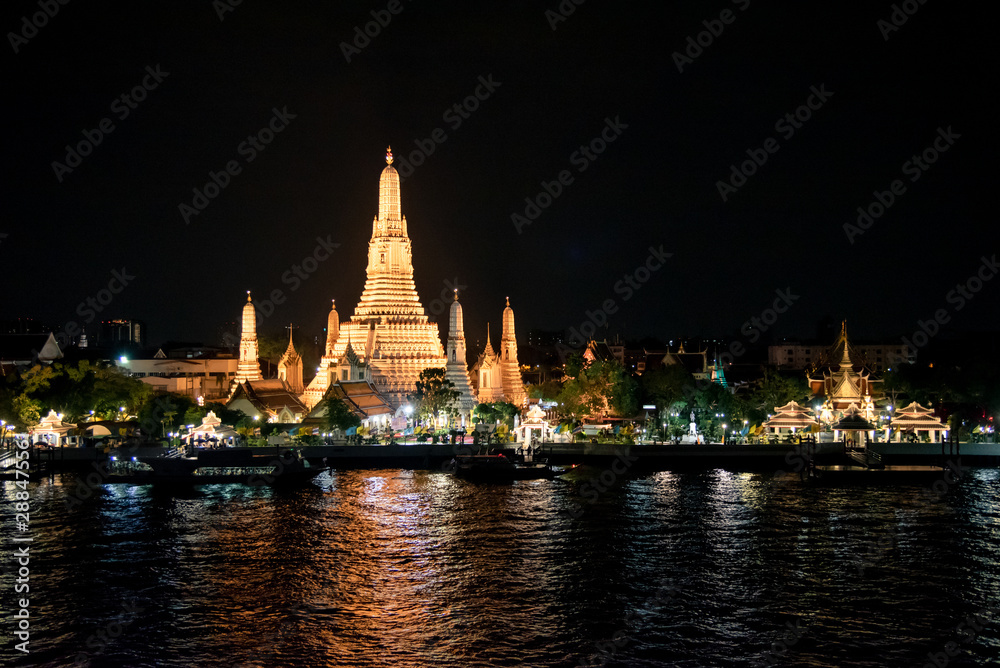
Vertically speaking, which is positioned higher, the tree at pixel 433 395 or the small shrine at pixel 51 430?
the tree at pixel 433 395

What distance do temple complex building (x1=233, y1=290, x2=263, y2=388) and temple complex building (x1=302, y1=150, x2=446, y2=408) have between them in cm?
594

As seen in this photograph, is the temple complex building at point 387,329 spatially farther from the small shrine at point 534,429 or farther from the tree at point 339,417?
the small shrine at point 534,429

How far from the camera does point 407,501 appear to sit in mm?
46781

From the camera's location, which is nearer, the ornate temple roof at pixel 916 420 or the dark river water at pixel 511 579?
the dark river water at pixel 511 579

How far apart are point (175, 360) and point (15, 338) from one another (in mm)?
20970

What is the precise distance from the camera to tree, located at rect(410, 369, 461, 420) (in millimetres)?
71875

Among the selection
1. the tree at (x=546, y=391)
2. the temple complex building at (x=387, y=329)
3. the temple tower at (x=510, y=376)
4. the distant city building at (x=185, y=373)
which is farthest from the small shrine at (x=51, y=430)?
the tree at (x=546, y=391)

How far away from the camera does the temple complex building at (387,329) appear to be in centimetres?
7569

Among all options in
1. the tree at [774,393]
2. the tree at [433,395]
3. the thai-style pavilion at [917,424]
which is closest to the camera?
the thai-style pavilion at [917,424]

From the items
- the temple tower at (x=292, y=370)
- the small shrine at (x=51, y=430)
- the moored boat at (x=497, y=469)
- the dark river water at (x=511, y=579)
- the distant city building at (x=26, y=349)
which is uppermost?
the distant city building at (x=26, y=349)

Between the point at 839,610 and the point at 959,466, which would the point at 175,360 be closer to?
the point at 959,466

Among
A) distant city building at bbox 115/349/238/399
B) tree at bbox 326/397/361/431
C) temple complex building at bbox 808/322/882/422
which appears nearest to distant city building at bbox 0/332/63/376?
distant city building at bbox 115/349/238/399

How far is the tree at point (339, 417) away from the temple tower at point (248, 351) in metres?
15.9

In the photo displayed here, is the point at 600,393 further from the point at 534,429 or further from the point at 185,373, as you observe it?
the point at 185,373
